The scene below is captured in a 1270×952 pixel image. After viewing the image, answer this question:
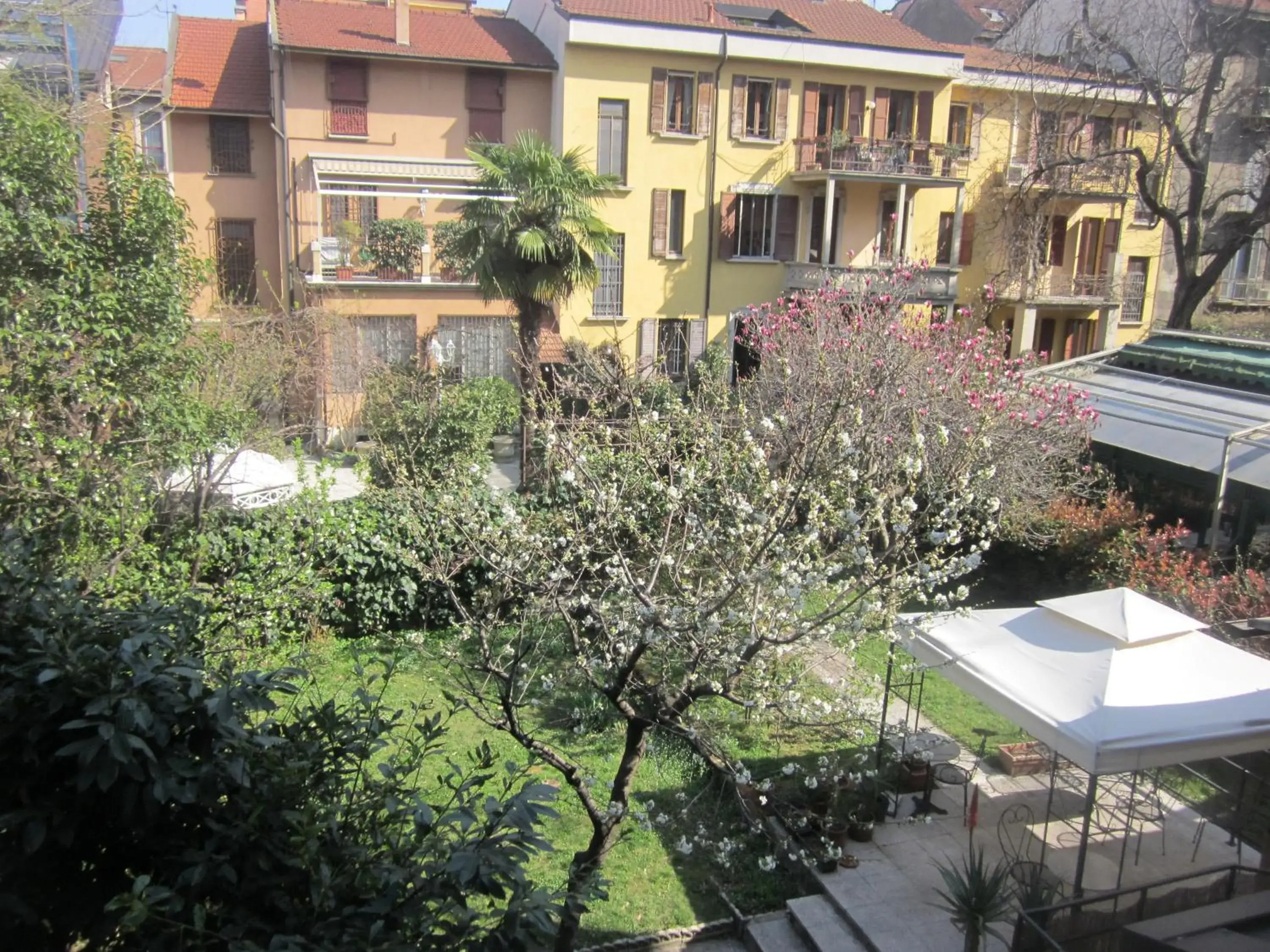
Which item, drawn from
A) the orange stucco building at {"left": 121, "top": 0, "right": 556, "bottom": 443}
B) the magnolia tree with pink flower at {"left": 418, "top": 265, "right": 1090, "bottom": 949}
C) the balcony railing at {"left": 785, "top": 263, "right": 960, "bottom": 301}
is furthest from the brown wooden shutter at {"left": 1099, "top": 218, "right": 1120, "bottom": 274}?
the magnolia tree with pink flower at {"left": 418, "top": 265, "right": 1090, "bottom": 949}

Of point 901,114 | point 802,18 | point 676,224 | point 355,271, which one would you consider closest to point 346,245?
point 355,271

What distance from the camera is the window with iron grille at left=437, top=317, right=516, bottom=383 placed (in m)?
Result: 26.1

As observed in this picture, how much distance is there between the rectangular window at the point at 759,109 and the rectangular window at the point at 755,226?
170 centimetres

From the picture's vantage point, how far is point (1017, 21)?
2630 cm

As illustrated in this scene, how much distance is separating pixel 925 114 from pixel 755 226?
603 cm

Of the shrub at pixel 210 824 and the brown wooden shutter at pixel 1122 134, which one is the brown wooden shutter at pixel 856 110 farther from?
the shrub at pixel 210 824

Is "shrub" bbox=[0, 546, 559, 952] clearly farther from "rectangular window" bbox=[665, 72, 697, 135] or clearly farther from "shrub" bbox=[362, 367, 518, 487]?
"rectangular window" bbox=[665, 72, 697, 135]

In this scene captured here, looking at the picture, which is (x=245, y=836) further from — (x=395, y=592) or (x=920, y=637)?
(x=395, y=592)

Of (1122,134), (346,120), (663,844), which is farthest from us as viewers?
(1122,134)

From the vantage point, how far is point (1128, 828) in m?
8.76

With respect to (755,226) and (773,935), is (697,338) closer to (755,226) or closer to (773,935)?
(755,226)

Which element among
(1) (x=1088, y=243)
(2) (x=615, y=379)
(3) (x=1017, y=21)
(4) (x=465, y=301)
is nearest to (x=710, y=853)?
(2) (x=615, y=379)

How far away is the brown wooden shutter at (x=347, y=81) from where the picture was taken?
84.4ft

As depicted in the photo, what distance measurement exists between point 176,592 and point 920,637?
23.7ft
